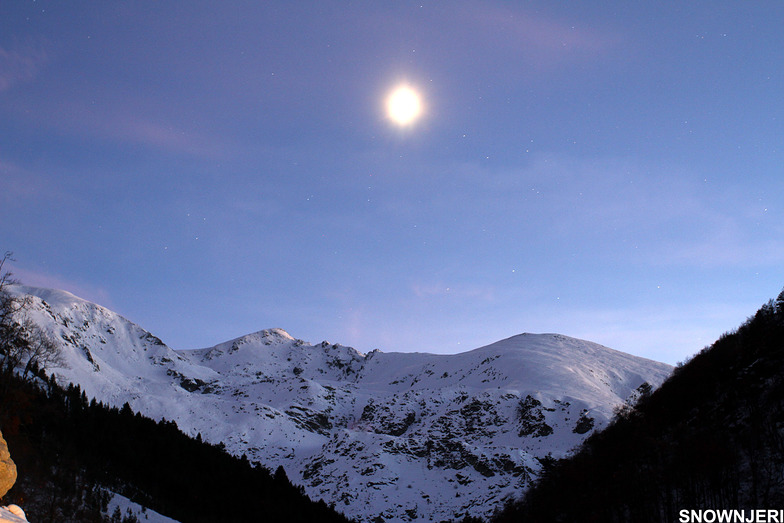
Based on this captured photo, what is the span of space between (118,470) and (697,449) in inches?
1651

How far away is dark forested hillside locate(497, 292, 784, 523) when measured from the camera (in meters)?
31.6

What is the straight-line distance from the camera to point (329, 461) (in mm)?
116875

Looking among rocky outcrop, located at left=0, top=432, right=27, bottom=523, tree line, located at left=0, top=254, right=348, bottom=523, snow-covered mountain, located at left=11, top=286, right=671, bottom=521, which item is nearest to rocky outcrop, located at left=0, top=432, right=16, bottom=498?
rocky outcrop, located at left=0, top=432, right=27, bottom=523

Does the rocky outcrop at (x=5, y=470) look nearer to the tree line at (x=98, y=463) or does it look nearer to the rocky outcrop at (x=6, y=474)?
the rocky outcrop at (x=6, y=474)

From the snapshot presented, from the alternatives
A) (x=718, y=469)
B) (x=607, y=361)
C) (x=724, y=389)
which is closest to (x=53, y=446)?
(x=718, y=469)

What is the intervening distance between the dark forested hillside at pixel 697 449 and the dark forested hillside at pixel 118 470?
91.4 feet

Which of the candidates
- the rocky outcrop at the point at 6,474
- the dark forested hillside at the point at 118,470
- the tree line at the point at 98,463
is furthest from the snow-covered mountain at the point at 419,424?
the rocky outcrop at the point at 6,474

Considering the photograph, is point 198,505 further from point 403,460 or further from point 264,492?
point 403,460

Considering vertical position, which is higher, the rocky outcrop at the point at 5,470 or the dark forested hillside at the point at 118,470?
the rocky outcrop at the point at 5,470

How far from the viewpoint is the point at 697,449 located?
3384cm

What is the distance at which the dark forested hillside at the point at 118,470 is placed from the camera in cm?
2531

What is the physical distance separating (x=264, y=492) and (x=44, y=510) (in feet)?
115

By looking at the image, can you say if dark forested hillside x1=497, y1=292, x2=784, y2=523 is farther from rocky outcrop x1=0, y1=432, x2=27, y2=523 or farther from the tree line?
rocky outcrop x1=0, y1=432, x2=27, y2=523

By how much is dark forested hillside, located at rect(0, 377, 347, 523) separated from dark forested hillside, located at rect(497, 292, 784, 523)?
2785 cm
